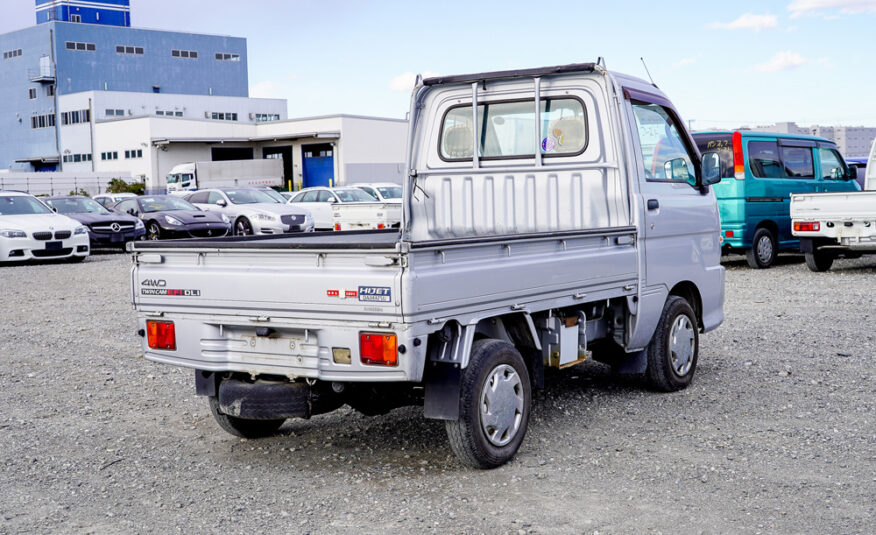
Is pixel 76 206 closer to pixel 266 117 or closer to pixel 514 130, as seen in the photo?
pixel 514 130

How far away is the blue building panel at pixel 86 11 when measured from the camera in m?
81.3

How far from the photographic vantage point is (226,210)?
26.0 meters

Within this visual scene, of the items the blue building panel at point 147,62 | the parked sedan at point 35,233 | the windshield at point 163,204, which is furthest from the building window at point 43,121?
the parked sedan at point 35,233

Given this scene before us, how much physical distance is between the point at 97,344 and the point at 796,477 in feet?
24.5

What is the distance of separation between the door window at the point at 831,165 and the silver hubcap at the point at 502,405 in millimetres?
13997

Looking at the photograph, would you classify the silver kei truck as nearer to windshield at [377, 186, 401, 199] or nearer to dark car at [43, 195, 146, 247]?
dark car at [43, 195, 146, 247]

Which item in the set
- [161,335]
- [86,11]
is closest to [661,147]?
[161,335]

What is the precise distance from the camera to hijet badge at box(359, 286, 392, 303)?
4.68 m

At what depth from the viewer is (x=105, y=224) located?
75.4ft

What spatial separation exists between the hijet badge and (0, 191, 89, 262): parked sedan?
55.5 ft

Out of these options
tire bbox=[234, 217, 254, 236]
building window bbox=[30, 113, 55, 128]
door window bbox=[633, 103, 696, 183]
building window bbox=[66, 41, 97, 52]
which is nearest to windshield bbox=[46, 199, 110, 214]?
tire bbox=[234, 217, 254, 236]

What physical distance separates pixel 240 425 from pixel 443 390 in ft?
5.44

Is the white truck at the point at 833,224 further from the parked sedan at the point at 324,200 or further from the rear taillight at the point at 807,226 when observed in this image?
the parked sedan at the point at 324,200

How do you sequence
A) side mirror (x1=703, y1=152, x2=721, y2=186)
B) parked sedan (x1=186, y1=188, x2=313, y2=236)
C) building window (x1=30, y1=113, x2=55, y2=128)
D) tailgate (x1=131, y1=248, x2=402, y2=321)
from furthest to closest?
1. building window (x1=30, y1=113, x2=55, y2=128)
2. parked sedan (x1=186, y1=188, x2=313, y2=236)
3. side mirror (x1=703, y1=152, x2=721, y2=186)
4. tailgate (x1=131, y1=248, x2=402, y2=321)
